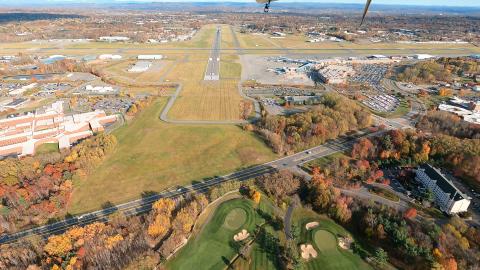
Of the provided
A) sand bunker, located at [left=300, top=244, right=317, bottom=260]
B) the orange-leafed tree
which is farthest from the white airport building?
the orange-leafed tree

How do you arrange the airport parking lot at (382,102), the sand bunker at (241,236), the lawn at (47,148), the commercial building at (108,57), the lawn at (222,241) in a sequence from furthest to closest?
the commercial building at (108,57) < the airport parking lot at (382,102) < the lawn at (47,148) < the sand bunker at (241,236) < the lawn at (222,241)

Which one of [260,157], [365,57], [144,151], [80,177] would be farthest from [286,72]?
[80,177]

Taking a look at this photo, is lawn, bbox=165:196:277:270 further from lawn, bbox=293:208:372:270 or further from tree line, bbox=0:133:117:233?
tree line, bbox=0:133:117:233

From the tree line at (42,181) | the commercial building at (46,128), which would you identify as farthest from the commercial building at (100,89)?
the tree line at (42,181)

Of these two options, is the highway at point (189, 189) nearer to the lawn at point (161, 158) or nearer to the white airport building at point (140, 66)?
the lawn at point (161, 158)

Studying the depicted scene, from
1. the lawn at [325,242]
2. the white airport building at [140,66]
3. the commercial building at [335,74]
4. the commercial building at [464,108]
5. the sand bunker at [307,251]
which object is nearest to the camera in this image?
the lawn at [325,242]

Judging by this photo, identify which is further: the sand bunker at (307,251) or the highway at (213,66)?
the highway at (213,66)

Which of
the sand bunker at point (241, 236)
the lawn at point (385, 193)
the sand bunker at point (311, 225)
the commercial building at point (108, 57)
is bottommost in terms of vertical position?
the sand bunker at point (241, 236)

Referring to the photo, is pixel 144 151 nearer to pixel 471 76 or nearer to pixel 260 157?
pixel 260 157
